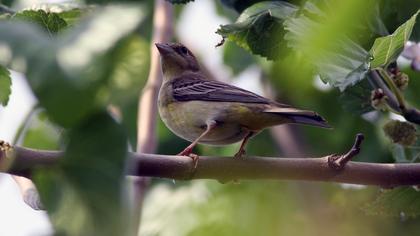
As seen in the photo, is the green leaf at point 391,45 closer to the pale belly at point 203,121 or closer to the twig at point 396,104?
the twig at point 396,104

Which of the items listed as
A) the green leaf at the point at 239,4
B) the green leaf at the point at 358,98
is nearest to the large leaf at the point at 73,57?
the green leaf at the point at 358,98

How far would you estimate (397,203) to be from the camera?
12.2ft

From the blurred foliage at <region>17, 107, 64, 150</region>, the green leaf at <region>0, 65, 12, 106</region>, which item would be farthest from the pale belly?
the blurred foliage at <region>17, 107, 64, 150</region>

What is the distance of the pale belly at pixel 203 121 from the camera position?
5.23 meters

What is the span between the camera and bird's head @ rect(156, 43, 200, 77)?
276 inches

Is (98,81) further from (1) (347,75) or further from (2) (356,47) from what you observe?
(2) (356,47)

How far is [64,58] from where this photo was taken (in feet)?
3.46

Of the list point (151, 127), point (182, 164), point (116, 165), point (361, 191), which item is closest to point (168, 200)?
point (151, 127)

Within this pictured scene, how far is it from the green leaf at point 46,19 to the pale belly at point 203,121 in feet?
7.32

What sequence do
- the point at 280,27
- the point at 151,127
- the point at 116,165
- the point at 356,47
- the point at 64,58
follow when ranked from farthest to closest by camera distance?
the point at 151,127 → the point at 280,27 → the point at 356,47 → the point at 116,165 → the point at 64,58

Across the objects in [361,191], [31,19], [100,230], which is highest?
[100,230]

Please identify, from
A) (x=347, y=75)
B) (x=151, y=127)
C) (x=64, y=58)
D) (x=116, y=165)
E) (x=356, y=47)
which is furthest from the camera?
(x=151, y=127)

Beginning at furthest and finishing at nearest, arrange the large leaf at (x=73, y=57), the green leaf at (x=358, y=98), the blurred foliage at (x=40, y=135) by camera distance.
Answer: the green leaf at (x=358, y=98)
the blurred foliage at (x=40, y=135)
the large leaf at (x=73, y=57)

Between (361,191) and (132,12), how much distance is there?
4226 mm
